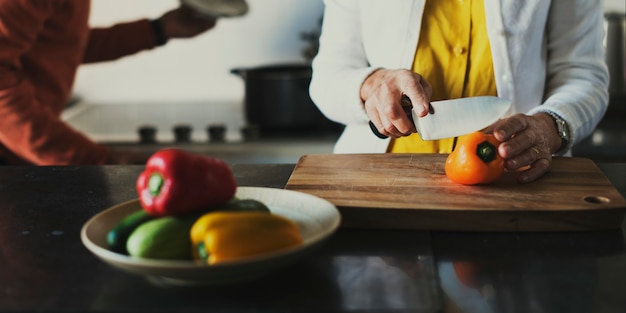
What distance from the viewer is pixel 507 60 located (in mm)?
1430

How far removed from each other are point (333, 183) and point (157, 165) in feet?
1.33

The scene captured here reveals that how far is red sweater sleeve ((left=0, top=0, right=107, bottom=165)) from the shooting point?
1.87 m

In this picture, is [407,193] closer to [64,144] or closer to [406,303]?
[406,303]

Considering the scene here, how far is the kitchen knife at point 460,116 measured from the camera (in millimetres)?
1202

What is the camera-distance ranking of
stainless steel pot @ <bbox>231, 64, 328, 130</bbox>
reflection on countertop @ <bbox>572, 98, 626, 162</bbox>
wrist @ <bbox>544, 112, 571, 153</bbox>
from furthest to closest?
stainless steel pot @ <bbox>231, 64, 328, 130</bbox> → reflection on countertop @ <bbox>572, 98, 626, 162</bbox> → wrist @ <bbox>544, 112, 571, 153</bbox>

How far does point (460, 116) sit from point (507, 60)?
0.27 m

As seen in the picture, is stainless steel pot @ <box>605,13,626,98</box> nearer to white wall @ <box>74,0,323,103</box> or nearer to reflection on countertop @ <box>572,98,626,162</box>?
reflection on countertop @ <box>572,98,626,162</box>

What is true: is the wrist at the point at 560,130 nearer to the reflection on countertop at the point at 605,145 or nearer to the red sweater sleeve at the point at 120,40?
the reflection on countertop at the point at 605,145

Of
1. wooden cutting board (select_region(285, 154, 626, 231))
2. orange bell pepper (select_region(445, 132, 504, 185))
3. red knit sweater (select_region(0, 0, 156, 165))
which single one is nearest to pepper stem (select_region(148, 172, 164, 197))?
wooden cutting board (select_region(285, 154, 626, 231))

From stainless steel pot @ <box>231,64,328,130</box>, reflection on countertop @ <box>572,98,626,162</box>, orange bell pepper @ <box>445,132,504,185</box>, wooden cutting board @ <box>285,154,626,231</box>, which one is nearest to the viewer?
wooden cutting board @ <box>285,154,626,231</box>

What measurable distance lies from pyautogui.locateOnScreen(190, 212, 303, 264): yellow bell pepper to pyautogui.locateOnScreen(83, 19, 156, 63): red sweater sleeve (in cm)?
179

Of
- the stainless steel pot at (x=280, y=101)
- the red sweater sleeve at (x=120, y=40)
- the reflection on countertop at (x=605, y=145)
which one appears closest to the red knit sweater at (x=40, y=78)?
the red sweater sleeve at (x=120, y=40)

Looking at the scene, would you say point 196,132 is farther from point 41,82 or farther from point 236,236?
point 236,236

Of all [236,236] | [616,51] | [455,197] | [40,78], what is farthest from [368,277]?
[616,51]
